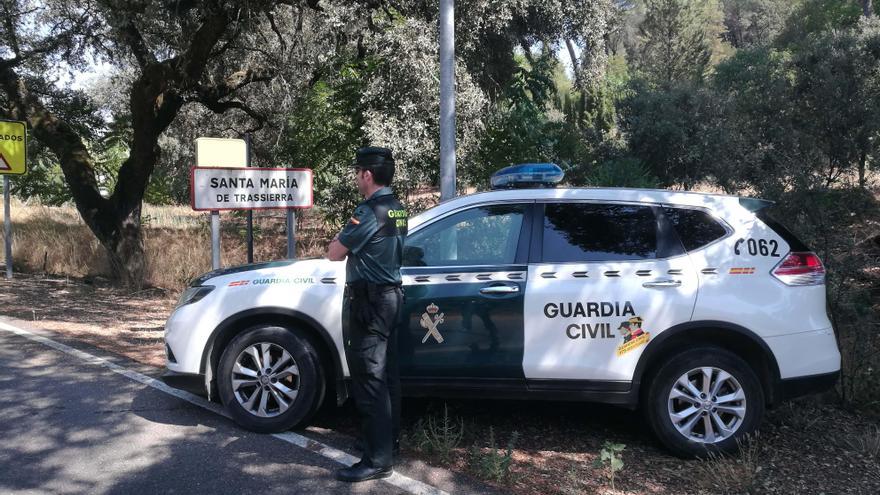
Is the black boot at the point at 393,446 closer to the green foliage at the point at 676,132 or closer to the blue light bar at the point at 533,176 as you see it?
the blue light bar at the point at 533,176

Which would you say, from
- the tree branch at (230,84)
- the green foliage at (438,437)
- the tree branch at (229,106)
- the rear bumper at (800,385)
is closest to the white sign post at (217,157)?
the green foliage at (438,437)

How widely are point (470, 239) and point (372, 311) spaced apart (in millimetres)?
1060

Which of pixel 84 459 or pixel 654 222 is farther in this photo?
pixel 654 222

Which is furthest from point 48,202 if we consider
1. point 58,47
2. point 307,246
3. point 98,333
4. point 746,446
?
point 746,446

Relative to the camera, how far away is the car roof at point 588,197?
16.1ft

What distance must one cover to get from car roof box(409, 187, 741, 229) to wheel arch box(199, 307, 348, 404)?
3.25 feet

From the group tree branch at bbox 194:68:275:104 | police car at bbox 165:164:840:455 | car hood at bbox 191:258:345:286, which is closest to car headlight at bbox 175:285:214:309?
car hood at bbox 191:258:345:286

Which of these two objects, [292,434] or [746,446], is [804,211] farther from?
[292,434]

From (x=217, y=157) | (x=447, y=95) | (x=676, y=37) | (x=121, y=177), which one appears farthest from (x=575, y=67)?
(x=676, y=37)

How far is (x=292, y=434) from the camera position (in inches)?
195

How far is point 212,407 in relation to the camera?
216 inches

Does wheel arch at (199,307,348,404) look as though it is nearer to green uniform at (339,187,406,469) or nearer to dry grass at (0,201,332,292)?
green uniform at (339,187,406,469)

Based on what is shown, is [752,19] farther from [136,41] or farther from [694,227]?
[694,227]

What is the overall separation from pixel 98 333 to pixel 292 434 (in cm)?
453
